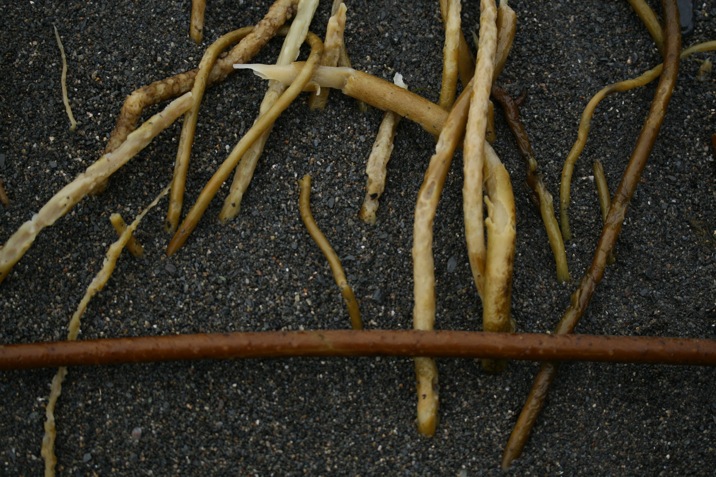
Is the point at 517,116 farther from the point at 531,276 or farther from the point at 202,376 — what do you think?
the point at 202,376

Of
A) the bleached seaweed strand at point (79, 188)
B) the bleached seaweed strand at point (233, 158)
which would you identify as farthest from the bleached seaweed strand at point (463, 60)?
the bleached seaweed strand at point (79, 188)

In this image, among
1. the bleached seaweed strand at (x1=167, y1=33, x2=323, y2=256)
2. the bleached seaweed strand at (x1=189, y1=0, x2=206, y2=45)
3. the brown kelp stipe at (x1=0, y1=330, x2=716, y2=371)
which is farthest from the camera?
the bleached seaweed strand at (x1=189, y1=0, x2=206, y2=45)

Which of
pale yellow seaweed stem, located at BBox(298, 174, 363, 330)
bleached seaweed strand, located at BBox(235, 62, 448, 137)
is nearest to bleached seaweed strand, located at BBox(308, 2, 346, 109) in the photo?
bleached seaweed strand, located at BBox(235, 62, 448, 137)

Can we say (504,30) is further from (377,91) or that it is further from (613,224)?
(613,224)

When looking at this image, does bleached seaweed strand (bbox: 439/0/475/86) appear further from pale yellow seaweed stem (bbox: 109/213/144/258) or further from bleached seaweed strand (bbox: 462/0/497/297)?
pale yellow seaweed stem (bbox: 109/213/144/258)

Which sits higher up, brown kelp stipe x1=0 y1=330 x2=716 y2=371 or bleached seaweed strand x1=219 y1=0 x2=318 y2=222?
bleached seaweed strand x1=219 y1=0 x2=318 y2=222
